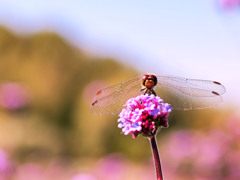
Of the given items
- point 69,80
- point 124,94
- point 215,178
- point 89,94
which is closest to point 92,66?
point 69,80

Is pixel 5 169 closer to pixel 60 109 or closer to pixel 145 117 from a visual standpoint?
pixel 145 117

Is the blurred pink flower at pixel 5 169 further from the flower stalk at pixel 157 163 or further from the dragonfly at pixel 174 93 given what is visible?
the flower stalk at pixel 157 163

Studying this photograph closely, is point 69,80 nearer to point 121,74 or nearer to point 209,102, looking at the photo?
point 121,74

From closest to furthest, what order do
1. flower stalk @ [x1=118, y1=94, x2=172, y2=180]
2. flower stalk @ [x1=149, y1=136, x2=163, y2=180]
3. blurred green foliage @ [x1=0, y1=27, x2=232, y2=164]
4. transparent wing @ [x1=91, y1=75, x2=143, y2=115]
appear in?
1. flower stalk @ [x1=149, y1=136, x2=163, y2=180]
2. flower stalk @ [x1=118, y1=94, x2=172, y2=180]
3. transparent wing @ [x1=91, y1=75, x2=143, y2=115]
4. blurred green foliage @ [x1=0, y1=27, x2=232, y2=164]

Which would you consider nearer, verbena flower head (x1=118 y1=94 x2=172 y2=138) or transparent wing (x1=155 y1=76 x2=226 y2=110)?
verbena flower head (x1=118 y1=94 x2=172 y2=138)

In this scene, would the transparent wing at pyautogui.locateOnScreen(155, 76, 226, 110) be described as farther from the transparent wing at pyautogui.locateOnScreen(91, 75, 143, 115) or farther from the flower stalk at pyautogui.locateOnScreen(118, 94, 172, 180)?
the flower stalk at pyautogui.locateOnScreen(118, 94, 172, 180)

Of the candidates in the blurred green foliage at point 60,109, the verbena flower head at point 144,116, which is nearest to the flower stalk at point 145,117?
the verbena flower head at point 144,116

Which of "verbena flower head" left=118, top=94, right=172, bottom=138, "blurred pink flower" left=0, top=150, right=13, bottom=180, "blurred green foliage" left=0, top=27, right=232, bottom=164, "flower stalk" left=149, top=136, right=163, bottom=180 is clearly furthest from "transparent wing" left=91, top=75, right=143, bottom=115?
"blurred green foliage" left=0, top=27, right=232, bottom=164
